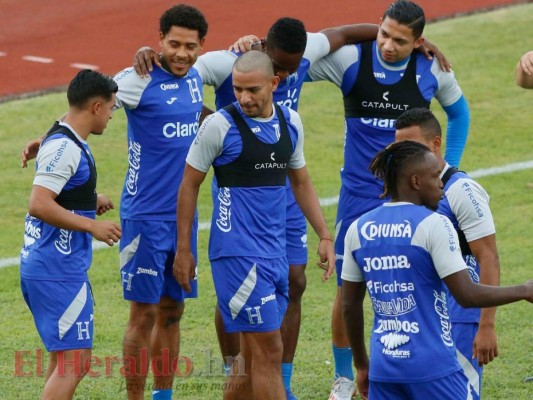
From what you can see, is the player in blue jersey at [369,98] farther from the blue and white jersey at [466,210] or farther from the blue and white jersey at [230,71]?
the blue and white jersey at [466,210]

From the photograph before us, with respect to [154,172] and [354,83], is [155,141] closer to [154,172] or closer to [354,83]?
[154,172]

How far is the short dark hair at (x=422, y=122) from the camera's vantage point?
700cm

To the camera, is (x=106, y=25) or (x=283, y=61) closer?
(x=283, y=61)

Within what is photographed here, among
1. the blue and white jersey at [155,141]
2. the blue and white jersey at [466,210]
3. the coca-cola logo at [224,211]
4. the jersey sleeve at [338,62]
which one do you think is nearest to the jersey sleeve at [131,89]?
the blue and white jersey at [155,141]

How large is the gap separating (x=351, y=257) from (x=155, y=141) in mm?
2077

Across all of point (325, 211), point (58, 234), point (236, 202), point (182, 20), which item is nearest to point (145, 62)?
point (182, 20)

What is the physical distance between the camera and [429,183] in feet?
19.9

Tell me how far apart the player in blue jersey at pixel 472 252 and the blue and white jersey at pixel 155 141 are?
1599 mm

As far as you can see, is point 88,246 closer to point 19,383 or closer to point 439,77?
point 19,383

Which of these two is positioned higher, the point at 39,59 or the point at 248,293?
the point at 39,59

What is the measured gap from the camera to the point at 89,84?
23.6 feet

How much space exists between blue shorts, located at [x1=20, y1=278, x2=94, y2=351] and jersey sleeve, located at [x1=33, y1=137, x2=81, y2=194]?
56cm

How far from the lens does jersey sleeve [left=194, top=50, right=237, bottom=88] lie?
26.8ft

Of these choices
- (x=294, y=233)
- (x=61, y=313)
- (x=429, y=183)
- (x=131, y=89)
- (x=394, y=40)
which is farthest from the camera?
(x=394, y=40)
